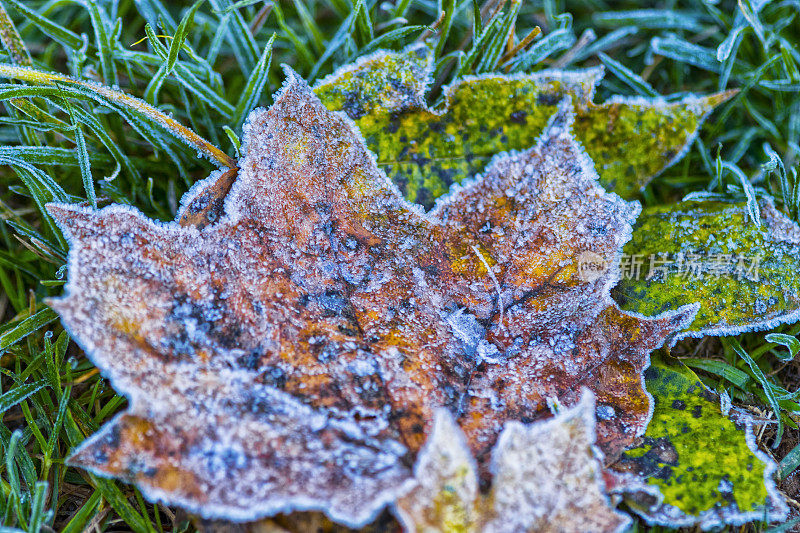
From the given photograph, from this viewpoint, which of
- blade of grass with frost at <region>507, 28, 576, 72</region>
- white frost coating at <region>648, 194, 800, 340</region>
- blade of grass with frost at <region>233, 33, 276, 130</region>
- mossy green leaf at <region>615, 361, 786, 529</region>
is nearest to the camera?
mossy green leaf at <region>615, 361, 786, 529</region>

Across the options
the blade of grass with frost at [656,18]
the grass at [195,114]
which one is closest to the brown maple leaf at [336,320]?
the grass at [195,114]

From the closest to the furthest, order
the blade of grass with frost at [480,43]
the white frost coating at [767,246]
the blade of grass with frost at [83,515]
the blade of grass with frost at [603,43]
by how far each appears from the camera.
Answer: the blade of grass with frost at [83,515], the white frost coating at [767,246], the blade of grass with frost at [480,43], the blade of grass with frost at [603,43]

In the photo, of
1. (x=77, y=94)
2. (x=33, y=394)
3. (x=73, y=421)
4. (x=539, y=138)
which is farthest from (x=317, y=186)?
(x=33, y=394)

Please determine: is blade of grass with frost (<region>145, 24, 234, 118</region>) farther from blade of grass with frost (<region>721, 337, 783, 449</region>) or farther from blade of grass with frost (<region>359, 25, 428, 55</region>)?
blade of grass with frost (<region>721, 337, 783, 449</region>)

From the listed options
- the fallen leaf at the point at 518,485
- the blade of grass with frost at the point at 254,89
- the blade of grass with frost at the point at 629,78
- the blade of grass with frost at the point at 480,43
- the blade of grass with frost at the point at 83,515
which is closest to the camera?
the fallen leaf at the point at 518,485

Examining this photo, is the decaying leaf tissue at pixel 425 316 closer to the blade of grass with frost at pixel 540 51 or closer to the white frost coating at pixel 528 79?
the white frost coating at pixel 528 79

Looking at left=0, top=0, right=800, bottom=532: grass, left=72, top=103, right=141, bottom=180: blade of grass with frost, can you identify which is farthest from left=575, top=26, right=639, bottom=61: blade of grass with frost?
left=72, top=103, right=141, bottom=180: blade of grass with frost

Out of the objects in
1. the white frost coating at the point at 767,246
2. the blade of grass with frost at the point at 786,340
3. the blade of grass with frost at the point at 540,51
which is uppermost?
the blade of grass with frost at the point at 540,51
